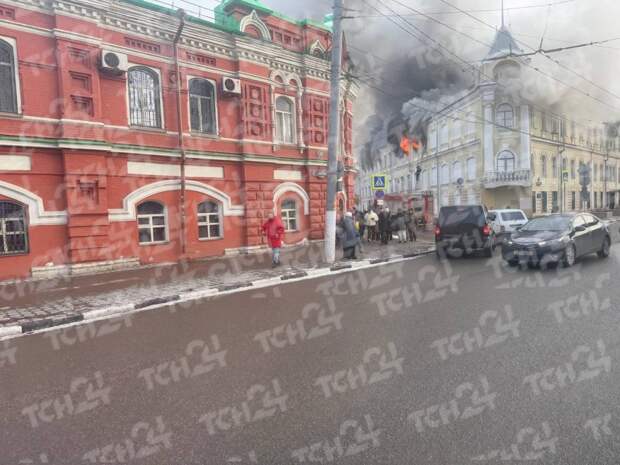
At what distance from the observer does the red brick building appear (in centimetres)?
1069

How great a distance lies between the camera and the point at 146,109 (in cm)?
1293

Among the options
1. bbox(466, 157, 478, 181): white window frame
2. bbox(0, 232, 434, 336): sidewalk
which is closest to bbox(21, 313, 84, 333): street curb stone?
bbox(0, 232, 434, 336): sidewalk

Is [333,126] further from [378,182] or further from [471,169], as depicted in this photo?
[471,169]

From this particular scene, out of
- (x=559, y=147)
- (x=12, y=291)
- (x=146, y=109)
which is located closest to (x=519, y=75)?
(x=559, y=147)

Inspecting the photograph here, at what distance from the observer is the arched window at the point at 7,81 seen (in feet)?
34.4

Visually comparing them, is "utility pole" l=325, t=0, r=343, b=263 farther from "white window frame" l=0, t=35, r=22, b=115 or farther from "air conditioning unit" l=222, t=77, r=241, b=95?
"white window frame" l=0, t=35, r=22, b=115

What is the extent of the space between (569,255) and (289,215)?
1002 cm

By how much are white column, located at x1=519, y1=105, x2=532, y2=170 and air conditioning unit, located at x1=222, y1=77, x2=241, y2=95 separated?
29.3 m

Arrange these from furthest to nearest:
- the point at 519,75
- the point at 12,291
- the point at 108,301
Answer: the point at 519,75, the point at 12,291, the point at 108,301

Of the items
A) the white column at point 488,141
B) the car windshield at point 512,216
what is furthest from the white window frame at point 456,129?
the car windshield at point 512,216

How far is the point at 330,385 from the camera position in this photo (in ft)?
13.1

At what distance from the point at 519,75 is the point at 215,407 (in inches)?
1495

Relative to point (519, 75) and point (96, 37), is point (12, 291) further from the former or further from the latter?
point (519, 75)

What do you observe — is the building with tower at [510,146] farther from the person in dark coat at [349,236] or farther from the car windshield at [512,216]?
the person in dark coat at [349,236]
